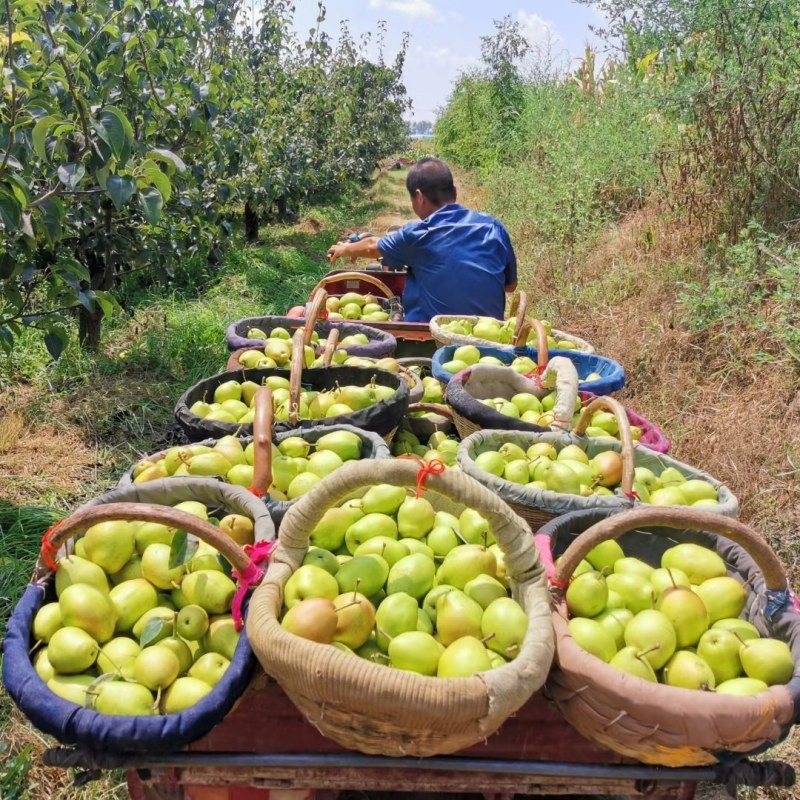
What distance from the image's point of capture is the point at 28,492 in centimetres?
346

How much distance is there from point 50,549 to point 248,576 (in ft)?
1.59

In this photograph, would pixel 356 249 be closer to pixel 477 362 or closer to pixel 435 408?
pixel 477 362

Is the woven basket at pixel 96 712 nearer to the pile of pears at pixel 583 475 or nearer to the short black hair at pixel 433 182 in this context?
the pile of pears at pixel 583 475

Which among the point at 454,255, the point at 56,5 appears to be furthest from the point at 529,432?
the point at 56,5

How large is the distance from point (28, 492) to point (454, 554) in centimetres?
282

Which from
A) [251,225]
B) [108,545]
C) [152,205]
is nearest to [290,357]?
[152,205]

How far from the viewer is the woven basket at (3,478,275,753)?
119 cm

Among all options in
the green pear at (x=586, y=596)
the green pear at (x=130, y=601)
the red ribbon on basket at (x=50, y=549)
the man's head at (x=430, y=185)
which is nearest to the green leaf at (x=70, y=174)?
the red ribbon on basket at (x=50, y=549)

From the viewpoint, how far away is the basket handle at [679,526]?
1456mm

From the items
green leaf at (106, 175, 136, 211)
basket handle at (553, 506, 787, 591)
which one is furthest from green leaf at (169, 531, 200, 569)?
green leaf at (106, 175, 136, 211)

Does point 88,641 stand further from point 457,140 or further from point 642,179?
point 457,140

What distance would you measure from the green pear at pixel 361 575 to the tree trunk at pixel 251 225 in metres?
11.3

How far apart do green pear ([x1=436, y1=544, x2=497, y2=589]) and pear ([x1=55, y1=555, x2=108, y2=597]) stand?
83cm

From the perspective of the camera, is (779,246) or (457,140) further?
(457,140)
